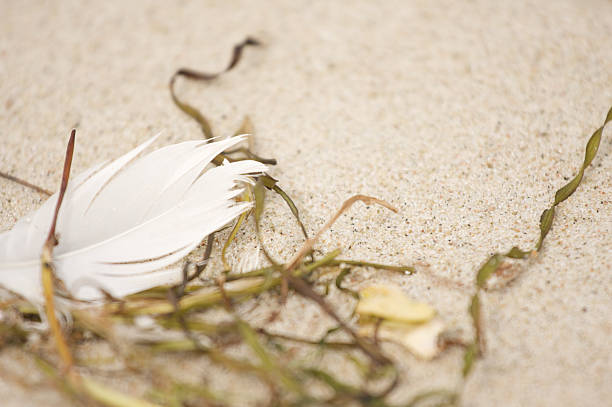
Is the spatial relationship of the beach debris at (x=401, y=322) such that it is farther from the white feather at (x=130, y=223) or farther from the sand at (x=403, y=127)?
the white feather at (x=130, y=223)

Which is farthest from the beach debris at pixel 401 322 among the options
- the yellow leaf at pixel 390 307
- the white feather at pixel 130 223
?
the white feather at pixel 130 223

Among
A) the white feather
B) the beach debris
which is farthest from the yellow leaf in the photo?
the white feather

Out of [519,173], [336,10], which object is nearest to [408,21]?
[336,10]

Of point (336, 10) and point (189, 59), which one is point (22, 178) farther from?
point (336, 10)

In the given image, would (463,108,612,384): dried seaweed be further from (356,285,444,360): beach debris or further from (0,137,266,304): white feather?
(0,137,266,304): white feather

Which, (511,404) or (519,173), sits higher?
(519,173)
